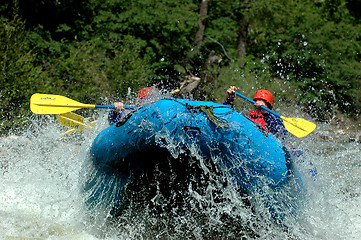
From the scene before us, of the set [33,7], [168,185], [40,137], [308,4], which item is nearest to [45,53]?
[33,7]

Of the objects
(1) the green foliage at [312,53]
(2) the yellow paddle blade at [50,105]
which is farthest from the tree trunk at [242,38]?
(2) the yellow paddle blade at [50,105]

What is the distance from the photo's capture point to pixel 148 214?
140 inches

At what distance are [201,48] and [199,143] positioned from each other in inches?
274

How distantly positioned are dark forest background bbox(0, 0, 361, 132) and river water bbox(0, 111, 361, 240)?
3248 mm

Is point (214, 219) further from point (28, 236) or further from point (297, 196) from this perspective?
point (28, 236)

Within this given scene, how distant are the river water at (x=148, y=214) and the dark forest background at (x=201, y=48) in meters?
3.25

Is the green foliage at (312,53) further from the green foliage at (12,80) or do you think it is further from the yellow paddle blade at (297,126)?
the yellow paddle blade at (297,126)

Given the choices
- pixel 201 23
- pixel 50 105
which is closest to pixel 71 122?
pixel 50 105

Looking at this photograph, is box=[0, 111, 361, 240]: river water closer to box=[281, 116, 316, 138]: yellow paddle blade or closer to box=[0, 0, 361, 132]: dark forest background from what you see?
box=[281, 116, 316, 138]: yellow paddle blade

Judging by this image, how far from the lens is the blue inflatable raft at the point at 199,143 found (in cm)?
309

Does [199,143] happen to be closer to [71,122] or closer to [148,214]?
[148,214]

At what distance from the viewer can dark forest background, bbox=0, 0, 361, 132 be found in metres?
7.95

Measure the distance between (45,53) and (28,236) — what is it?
5.92 meters

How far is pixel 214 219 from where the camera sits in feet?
Result: 11.4
